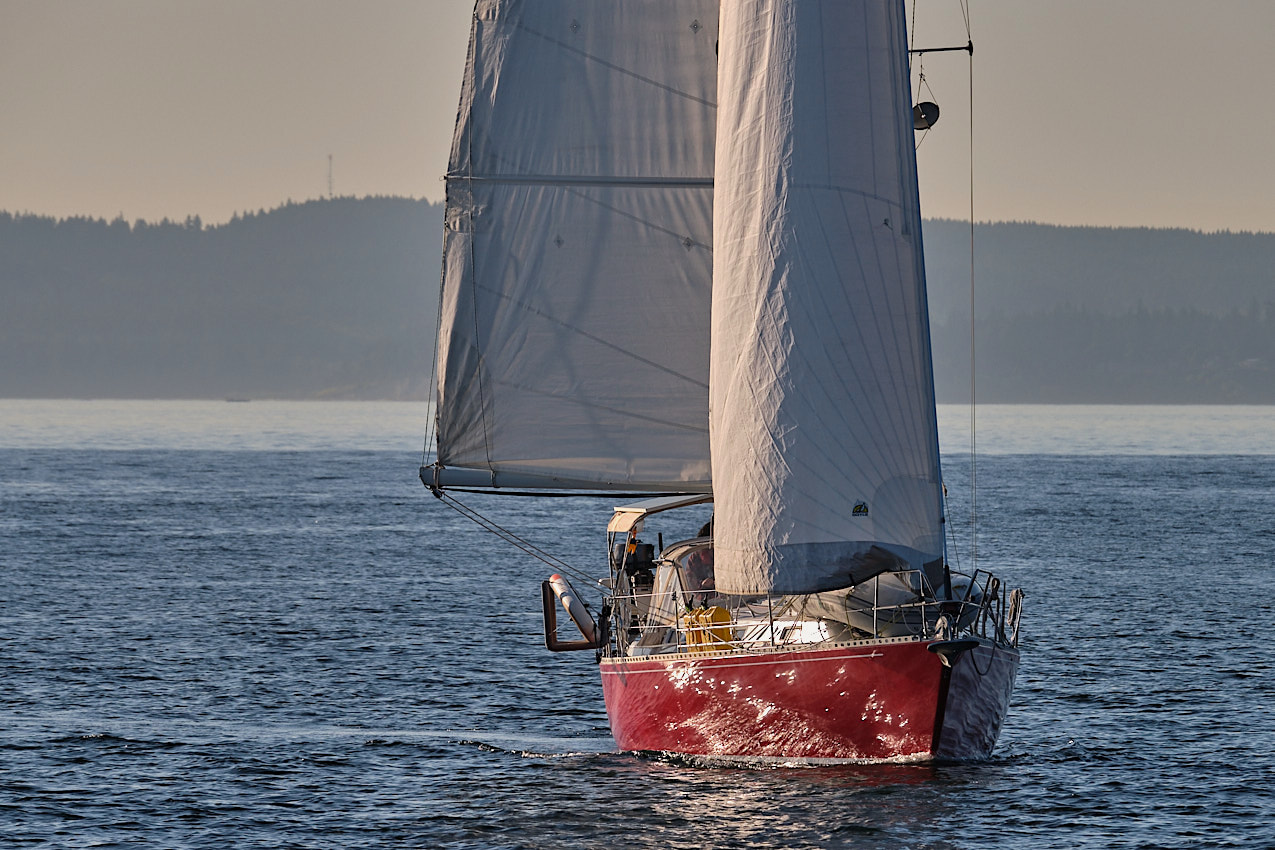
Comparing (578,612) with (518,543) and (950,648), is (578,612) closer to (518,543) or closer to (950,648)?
(950,648)

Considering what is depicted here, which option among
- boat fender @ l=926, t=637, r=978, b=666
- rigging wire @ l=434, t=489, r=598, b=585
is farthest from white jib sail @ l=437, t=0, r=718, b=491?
boat fender @ l=926, t=637, r=978, b=666

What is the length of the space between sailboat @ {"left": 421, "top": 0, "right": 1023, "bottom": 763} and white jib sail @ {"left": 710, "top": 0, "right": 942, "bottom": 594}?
0.13 feet

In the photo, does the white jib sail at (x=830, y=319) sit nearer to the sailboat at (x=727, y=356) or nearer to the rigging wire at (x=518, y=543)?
the sailboat at (x=727, y=356)

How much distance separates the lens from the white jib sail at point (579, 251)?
98.6 ft

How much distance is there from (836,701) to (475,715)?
12791mm

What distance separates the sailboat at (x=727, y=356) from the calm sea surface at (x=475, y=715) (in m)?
1.75

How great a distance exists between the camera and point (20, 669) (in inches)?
1631

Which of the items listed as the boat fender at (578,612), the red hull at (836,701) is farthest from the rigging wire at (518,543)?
the red hull at (836,701)

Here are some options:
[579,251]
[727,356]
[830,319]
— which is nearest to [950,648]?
[830,319]

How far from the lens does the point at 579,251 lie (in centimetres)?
3033

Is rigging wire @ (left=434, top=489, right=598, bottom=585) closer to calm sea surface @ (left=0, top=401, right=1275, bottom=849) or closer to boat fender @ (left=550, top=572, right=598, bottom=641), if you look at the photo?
boat fender @ (left=550, top=572, right=598, bottom=641)

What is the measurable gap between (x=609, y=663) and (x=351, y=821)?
208 inches

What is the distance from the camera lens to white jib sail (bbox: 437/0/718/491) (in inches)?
1183

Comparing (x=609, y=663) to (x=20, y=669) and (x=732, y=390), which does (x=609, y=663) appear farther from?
(x=20, y=669)
